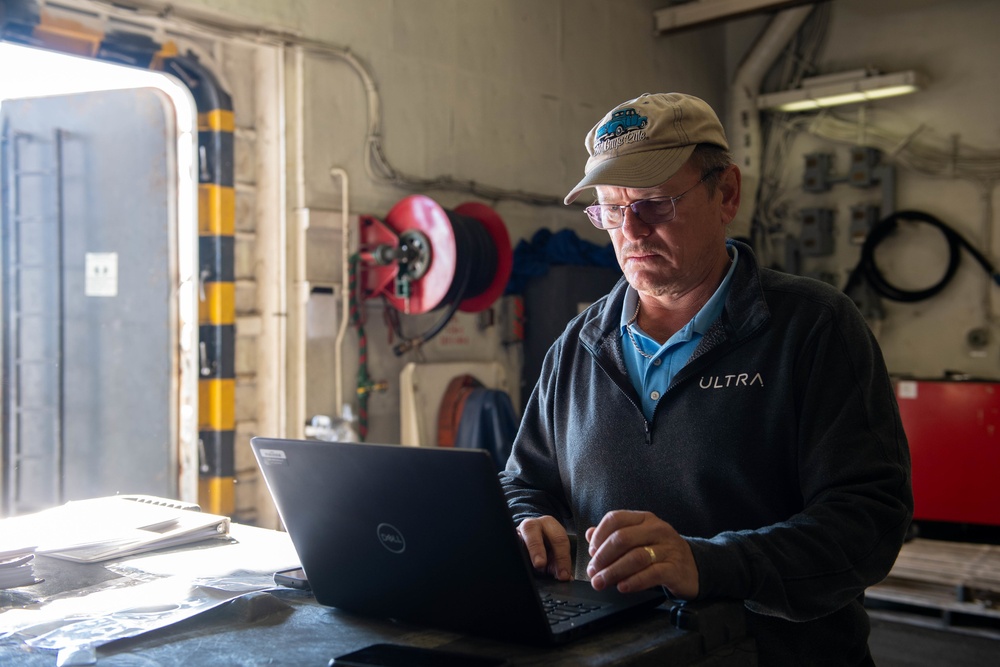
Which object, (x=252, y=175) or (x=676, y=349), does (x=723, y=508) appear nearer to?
(x=676, y=349)

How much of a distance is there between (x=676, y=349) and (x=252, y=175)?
3.11m

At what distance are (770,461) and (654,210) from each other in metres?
0.51

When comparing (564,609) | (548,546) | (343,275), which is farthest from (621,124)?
(343,275)

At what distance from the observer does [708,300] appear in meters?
1.82

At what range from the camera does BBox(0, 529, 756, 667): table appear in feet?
3.88

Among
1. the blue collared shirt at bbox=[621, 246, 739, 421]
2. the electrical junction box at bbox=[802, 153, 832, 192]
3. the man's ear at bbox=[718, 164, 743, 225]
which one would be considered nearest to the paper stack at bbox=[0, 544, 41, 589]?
the blue collared shirt at bbox=[621, 246, 739, 421]

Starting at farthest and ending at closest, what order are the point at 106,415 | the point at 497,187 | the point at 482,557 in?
the point at 497,187 → the point at 106,415 → the point at 482,557

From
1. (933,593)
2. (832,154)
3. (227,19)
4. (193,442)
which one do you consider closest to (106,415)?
(193,442)

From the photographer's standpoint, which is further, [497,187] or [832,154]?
[832,154]

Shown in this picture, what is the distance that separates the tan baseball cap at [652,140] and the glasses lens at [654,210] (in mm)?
65

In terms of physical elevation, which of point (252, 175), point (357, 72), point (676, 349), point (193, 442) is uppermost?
point (357, 72)

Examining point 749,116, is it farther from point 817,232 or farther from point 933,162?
point 933,162

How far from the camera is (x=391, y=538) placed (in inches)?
50.1

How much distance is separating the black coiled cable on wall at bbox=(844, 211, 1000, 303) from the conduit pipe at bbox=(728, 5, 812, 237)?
0.90 meters
